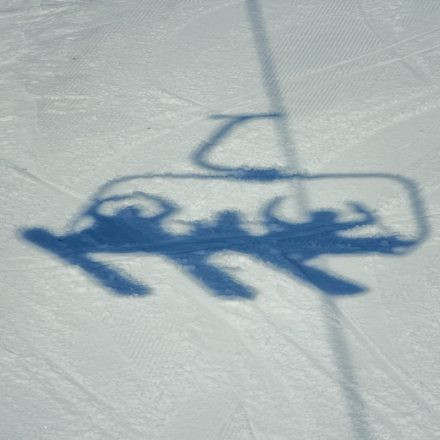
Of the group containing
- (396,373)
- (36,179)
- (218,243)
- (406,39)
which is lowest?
(396,373)

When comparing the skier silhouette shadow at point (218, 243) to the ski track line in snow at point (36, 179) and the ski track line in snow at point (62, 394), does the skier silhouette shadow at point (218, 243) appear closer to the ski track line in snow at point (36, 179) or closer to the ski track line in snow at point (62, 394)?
the ski track line in snow at point (36, 179)

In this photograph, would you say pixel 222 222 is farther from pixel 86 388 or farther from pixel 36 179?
pixel 86 388

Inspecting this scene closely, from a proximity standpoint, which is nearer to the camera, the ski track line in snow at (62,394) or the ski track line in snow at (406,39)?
the ski track line in snow at (62,394)

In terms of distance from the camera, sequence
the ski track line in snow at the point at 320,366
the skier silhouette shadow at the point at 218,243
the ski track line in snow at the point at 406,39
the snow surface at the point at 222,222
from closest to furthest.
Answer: the ski track line in snow at the point at 320,366 < the snow surface at the point at 222,222 < the skier silhouette shadow at the point at 218,243 < the ski track line in snow at the point at 406,39

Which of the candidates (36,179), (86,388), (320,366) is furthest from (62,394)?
(36,179)

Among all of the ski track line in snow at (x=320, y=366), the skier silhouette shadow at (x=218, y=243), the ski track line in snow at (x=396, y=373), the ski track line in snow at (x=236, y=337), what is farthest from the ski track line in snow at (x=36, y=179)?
the ski track line in snow at (x=396, y=373)
